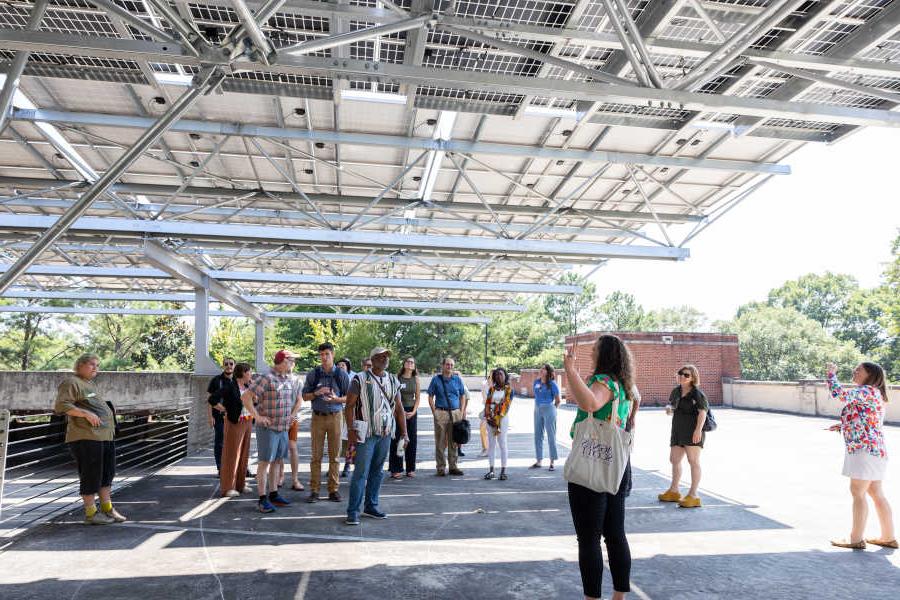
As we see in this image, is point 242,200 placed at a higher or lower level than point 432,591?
higher

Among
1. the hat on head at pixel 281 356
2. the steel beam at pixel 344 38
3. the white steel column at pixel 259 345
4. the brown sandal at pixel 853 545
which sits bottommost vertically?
the brown sandal at pixel 853 545

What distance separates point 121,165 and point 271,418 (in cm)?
346

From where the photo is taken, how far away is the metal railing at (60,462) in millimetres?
7320

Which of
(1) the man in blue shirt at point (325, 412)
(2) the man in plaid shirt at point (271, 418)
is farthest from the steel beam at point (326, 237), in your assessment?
(2) the man in plaid shirt at point (271, 418)

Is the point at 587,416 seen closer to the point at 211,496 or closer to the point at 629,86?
the point at 629,86

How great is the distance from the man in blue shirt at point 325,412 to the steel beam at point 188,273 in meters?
6.47

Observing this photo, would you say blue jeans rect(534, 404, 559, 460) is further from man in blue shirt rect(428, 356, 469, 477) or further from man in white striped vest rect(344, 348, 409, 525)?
man in white striped vest rect(344, 348, 409, 525)

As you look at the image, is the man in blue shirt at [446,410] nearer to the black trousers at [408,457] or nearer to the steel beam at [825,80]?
the black trousers at [408,457]

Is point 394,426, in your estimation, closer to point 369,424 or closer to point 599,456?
point 369,424

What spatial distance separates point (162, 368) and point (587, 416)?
6325 cm

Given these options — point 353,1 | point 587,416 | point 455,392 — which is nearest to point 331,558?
point 587,416

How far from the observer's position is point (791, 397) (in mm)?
28141

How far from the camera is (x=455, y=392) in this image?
10594 mm

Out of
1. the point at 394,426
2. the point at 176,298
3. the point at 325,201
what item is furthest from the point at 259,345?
the point at 394,426
